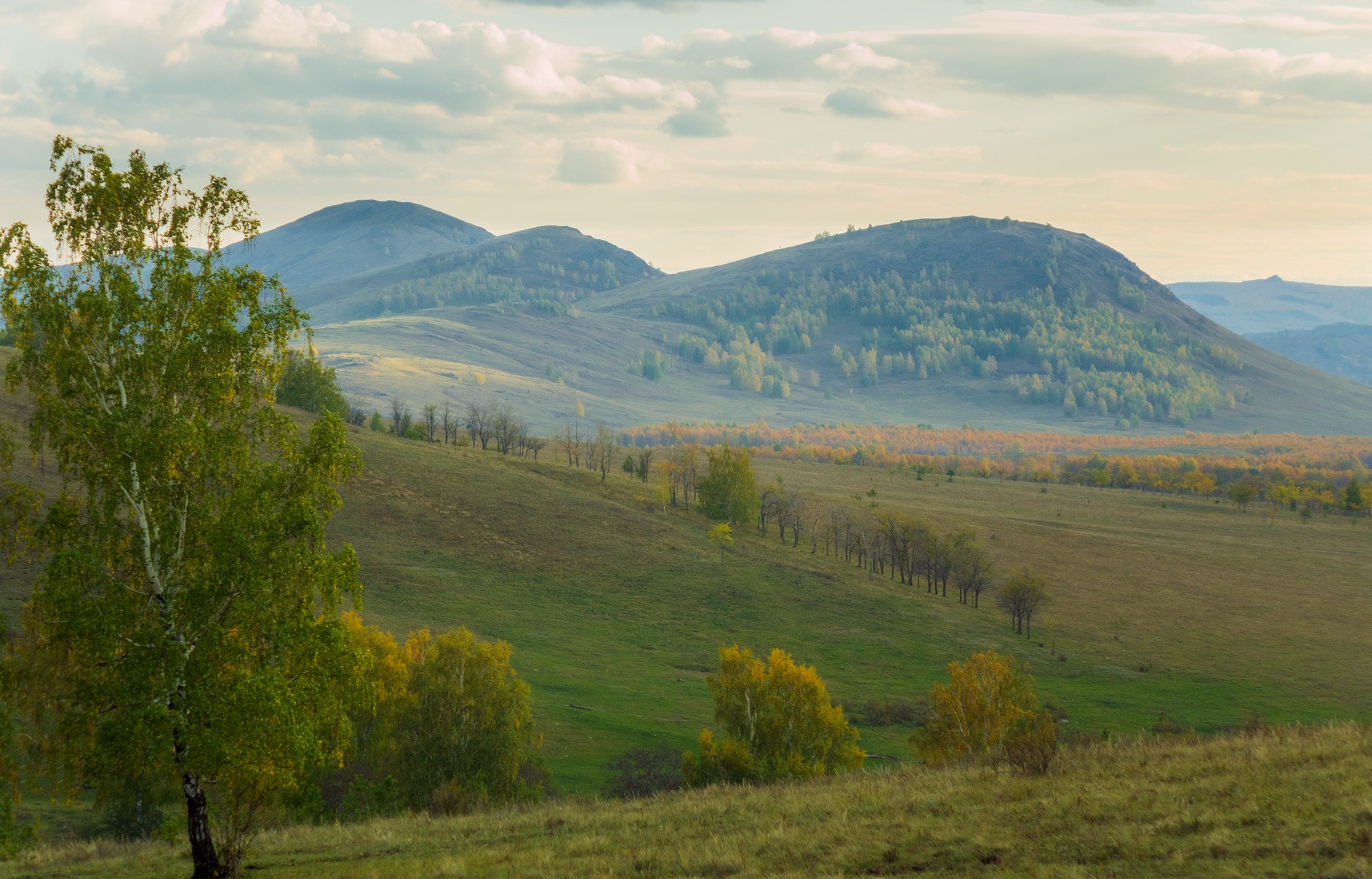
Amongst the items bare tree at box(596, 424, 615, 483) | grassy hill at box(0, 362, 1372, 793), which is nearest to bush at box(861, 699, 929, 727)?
grassy hill at box(0, 362, 1372, 793)

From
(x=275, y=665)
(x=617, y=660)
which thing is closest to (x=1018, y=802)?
(x=275, y=665)

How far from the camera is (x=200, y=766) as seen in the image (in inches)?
763

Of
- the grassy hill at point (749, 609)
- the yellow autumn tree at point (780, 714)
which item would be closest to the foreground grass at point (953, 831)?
the yellow autumn tree at point (780, 714)

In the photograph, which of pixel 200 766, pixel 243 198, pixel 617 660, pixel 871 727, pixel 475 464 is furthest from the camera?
pixel 475 464

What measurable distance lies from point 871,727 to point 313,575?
6093 cm

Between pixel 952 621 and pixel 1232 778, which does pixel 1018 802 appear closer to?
pixel 1232 778

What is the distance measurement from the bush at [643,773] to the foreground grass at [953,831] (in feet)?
83.2

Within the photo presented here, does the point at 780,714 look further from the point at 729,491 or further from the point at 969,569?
the point at 729,491

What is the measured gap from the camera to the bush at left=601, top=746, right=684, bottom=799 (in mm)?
52125

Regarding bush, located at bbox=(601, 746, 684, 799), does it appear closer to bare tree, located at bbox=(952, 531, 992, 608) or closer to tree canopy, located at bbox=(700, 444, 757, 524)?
bare tree, located at bbox=(952, 531, 992, 608)

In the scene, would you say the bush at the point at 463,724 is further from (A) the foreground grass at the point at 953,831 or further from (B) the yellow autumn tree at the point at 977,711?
(B) the yellow autumn tree at the point at 977,711

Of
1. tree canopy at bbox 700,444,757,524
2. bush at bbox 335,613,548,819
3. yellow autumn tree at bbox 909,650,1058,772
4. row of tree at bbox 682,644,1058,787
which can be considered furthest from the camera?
tree canopy at bbox 700,444,757,524

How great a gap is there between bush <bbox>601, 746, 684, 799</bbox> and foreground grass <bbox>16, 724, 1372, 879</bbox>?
25368 mm

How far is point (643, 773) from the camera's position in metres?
53.9
